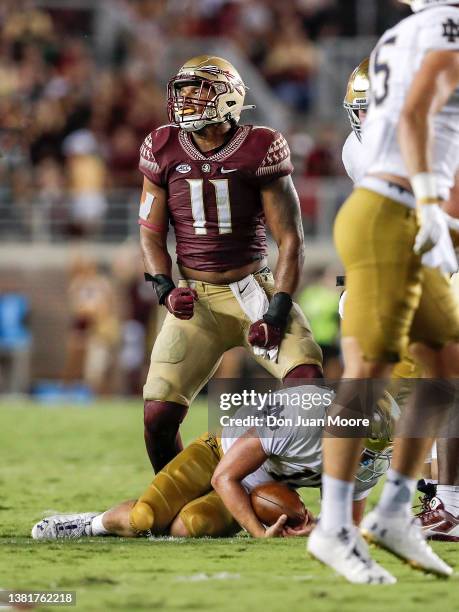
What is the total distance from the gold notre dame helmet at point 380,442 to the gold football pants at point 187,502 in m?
0.56

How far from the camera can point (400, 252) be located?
13.2 ft

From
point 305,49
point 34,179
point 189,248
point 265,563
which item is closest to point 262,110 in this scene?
point 305,49

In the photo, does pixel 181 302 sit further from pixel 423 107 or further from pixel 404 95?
pixel 423 107

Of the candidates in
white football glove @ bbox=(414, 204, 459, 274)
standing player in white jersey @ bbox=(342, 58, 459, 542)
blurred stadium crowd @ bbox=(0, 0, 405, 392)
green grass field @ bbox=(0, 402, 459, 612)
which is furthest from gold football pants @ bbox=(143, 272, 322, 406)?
blurred stadium crowd @ bbox=(0, 0, 405, 392)

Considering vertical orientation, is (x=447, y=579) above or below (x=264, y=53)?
below

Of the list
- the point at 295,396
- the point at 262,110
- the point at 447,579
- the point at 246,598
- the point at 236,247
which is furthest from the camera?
the point at 262,110

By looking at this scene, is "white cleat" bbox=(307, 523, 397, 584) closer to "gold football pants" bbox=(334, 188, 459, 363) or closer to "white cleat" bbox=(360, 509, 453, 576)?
"white cleat" bbox=(360, 509, 453, 576)

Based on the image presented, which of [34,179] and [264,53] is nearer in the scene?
[34,179]

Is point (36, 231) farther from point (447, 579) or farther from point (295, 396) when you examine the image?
point (447, 579)

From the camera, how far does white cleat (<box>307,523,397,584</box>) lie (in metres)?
4.02

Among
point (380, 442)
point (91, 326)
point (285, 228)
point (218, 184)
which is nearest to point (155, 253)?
point (218, 184)

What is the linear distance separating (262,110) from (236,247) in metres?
10.2

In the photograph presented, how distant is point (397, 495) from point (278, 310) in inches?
54.1

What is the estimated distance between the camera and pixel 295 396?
508cm
